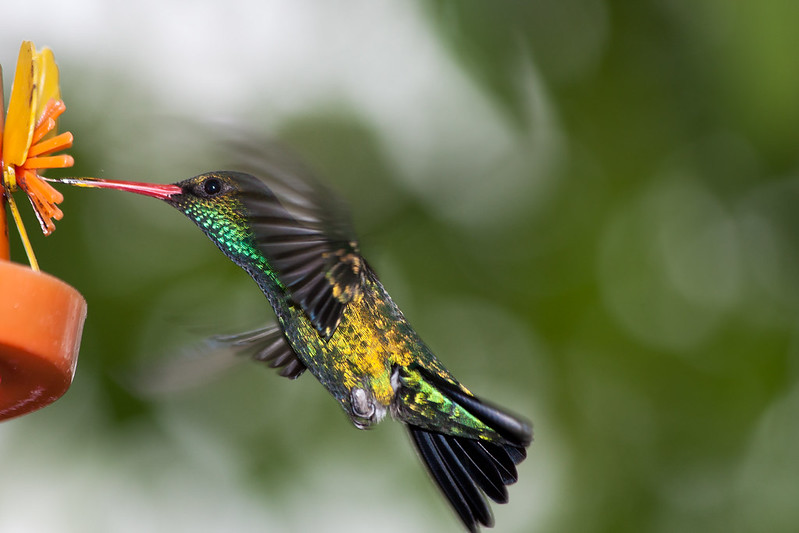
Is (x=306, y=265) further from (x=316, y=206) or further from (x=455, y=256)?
(x=455, y=256)

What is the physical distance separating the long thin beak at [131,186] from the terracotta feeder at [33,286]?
12cm

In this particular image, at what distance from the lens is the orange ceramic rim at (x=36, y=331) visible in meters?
2.28

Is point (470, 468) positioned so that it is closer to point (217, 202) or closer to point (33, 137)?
point (217, 202)

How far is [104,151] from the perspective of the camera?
6711mm

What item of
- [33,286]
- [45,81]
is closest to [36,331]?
[33,286]

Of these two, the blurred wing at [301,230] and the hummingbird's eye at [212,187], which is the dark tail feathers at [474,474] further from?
the hummingbird's eye at [212,187]

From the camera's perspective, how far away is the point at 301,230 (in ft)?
8.56

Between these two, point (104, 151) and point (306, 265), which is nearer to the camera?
point (306, 265)

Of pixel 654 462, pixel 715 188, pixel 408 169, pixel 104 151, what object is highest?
pixel 715 188

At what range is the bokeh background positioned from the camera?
6820mm

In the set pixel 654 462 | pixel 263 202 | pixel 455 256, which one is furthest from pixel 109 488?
pixel 263 202

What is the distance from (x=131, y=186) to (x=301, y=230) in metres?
0.48

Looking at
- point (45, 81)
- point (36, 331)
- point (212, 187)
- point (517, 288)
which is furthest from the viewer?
point (517, 288)

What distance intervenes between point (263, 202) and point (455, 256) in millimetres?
4950
